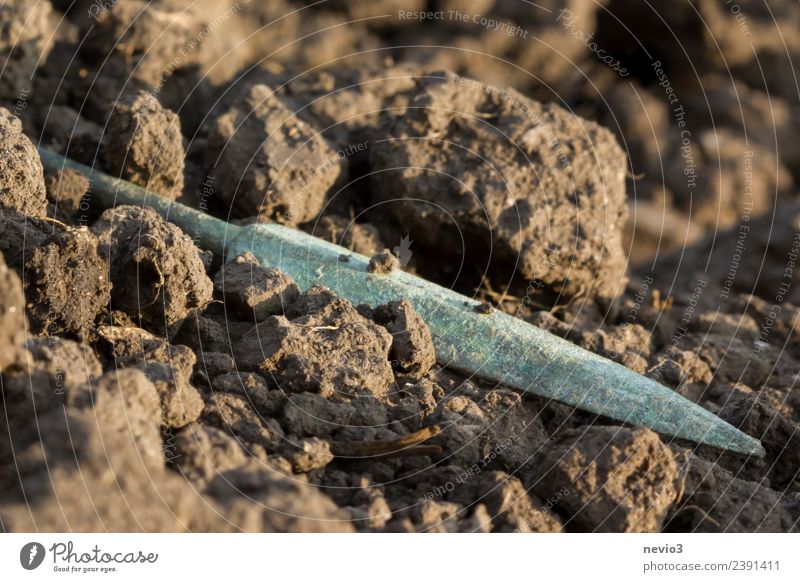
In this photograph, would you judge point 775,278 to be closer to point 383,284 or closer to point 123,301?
point 383,284

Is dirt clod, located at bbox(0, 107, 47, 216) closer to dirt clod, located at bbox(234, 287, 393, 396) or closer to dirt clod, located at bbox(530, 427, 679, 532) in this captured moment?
dirt clod, located at bbox(234, 287, 393, 396)

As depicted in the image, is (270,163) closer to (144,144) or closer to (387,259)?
(144,144)

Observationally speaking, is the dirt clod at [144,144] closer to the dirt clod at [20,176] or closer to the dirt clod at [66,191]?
the dirt clod at [66,191]

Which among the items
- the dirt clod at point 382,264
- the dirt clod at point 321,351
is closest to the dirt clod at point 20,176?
the dirt clod at point 321,351

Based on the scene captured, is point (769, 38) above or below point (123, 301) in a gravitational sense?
above

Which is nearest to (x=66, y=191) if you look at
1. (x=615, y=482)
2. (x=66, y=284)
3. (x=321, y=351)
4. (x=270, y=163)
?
(x=270, y=163)
